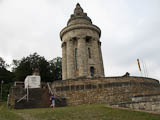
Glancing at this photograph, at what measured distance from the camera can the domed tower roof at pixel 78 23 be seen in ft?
86.4

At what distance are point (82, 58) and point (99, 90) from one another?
325 inches

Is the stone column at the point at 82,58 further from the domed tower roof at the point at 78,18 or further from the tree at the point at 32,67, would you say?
the tree at the point at 32,67

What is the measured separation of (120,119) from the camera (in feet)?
27.2

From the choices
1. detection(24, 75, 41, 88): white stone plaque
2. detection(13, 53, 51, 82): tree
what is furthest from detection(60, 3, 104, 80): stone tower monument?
detection(13, 53, 51, 82): tree

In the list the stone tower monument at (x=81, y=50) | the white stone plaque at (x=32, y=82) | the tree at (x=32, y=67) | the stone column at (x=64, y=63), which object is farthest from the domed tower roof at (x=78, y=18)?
the white stone plaque at (x=32, y=82)

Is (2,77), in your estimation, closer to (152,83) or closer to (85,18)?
(85,18)

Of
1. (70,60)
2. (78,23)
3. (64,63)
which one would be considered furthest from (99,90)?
(78,23)

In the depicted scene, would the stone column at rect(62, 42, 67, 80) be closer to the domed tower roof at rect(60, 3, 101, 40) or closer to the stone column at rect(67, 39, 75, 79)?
the stone column at rect(67, 39, 75, 79)

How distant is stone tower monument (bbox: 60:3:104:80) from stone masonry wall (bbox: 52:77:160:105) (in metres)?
6.54

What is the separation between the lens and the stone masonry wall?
1669 cm

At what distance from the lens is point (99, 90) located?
1717 cm

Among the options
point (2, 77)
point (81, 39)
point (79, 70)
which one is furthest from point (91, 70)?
point (2, 77)

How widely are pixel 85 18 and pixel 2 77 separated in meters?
24.7

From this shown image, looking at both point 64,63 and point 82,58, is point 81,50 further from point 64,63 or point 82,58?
point 64,63
